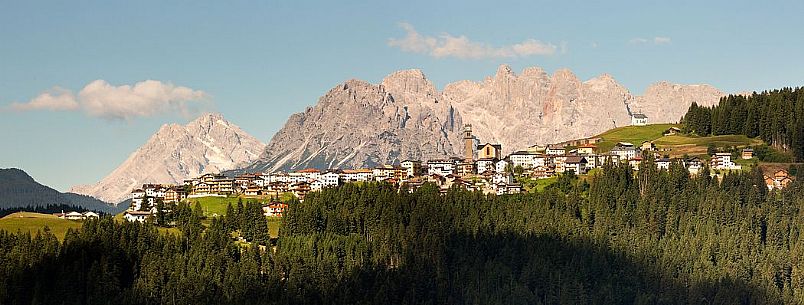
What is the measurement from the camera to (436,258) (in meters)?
176

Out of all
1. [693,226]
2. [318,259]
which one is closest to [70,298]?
[318,259]

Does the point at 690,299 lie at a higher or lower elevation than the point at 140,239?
lower

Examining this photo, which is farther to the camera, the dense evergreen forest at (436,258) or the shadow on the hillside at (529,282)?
the shadow on the hillside at (529,282)

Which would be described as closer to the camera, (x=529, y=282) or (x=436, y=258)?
(x=529, y=282)

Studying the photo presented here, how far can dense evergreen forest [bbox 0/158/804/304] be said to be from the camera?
158 m

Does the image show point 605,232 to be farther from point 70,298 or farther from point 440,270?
point 70,298

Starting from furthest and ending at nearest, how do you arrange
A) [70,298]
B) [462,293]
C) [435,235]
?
[435,235] < [462,293] < [70,298]

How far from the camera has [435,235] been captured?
183250 mm

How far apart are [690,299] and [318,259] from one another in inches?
2311

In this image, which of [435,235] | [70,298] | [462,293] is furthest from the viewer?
[435,235]

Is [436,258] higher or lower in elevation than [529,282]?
higher

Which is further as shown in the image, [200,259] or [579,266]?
[579,266]

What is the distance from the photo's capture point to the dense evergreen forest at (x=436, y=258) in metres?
158

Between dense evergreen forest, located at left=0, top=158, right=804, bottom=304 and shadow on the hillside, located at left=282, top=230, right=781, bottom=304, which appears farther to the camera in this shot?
shadow on the hillside, located at left=282, top=230, right=781, bottom=304
